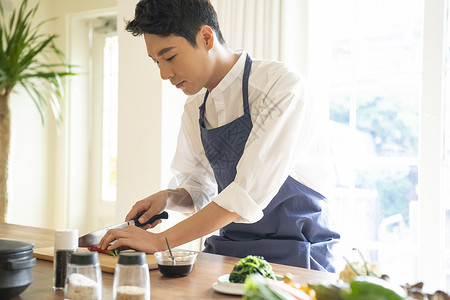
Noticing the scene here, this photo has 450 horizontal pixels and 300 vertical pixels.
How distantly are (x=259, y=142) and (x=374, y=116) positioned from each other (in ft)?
6.50

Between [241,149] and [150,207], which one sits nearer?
[241,149]

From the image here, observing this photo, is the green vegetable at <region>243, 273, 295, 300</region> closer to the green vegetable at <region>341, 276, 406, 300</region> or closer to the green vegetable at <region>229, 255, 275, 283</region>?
the green vegetable at <region>341, 276, 406, 300</region>

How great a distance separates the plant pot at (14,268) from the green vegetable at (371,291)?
75cm

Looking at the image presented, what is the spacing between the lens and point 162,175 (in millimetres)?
3584

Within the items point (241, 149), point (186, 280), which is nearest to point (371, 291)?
point (186, 280)

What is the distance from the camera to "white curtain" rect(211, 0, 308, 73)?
3391mm

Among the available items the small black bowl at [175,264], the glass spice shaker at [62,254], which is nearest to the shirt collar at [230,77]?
the small black bowl at [175,264]

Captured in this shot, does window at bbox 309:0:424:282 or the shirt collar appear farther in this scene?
window at bbox 309:0:424:282

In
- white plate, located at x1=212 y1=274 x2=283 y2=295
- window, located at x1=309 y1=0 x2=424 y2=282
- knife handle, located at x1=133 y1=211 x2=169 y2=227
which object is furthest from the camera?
window, located at x1=309 y1=0 x2=424 y2=282

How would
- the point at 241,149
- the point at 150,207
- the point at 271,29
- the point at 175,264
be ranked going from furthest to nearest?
1. the point at 271,29
2. the point at 150,207
3. the point at 241,149
4. the point at 175,264

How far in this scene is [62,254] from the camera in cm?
133

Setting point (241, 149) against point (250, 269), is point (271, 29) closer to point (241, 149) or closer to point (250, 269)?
point (241, 149)

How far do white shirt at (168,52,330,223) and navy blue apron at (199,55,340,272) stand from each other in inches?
1.9

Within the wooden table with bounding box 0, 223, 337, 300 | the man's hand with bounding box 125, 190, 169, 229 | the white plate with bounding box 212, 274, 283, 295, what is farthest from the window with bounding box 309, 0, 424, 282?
the white plate with bounding box 212, 274, 283, 295
